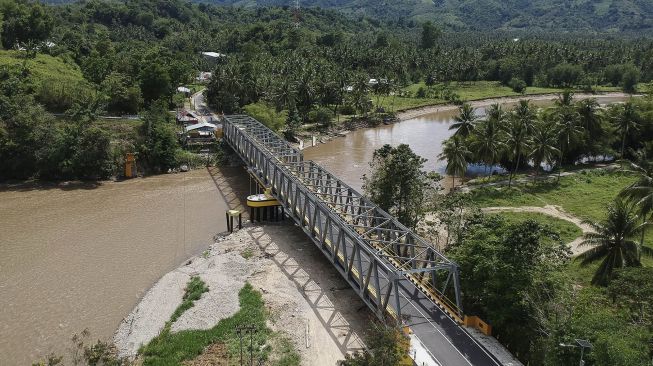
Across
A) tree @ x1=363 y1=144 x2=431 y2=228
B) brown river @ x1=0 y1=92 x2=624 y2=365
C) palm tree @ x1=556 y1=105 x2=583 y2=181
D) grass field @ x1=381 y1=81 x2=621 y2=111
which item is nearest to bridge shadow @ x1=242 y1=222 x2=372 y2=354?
brown river @ x1=0 y1=92 x2=624 y2=365

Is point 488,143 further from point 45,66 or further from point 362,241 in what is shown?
point 45,66

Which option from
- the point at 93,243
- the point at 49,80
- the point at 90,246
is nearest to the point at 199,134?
the point at 49,80

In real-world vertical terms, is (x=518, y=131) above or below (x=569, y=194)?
above

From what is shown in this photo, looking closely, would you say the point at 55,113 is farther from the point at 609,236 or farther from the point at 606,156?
the point at 606,156

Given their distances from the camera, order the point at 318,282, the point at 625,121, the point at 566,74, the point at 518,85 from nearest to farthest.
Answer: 1. the point at 318,282
2. the point at 625,121
3. the point at 518,85
4. the point at 566,74

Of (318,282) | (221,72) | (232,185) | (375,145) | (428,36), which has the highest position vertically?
(428,36)

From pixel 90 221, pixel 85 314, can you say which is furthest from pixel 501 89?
pixel 85 314

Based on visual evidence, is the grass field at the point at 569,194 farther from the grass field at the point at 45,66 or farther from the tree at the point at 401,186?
the grass field at the point at 45,66
